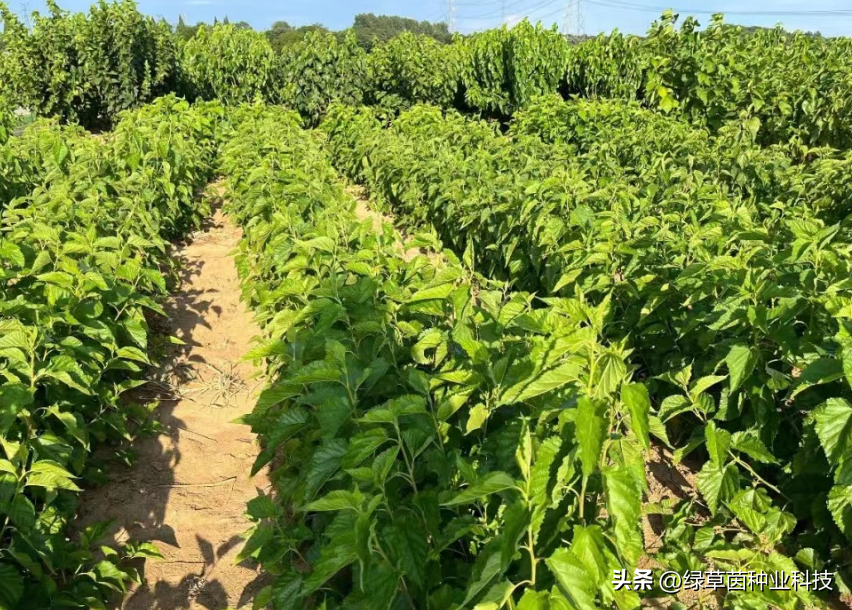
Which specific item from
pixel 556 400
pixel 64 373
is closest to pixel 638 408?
pixel 556 400

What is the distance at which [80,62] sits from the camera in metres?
10.8

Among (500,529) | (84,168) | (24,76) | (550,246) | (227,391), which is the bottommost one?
(227,391)

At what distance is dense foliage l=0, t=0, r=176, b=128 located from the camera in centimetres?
1050

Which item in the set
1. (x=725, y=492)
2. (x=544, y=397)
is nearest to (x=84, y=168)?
(x=544, y=397)

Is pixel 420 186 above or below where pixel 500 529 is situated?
above

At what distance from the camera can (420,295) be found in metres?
2.12

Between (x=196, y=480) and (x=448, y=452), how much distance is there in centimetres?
188

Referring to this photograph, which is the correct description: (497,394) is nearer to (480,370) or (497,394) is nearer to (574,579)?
(480,370)

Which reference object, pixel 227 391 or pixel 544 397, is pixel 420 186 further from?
pixel 544 397

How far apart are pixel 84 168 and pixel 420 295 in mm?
3733

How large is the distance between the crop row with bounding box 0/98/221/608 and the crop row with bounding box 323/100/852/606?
1.80 m

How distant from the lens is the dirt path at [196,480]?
2.44 meters

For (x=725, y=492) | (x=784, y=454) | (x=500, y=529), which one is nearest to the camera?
(x=500, y=529)

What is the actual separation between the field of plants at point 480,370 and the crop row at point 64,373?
1cm
